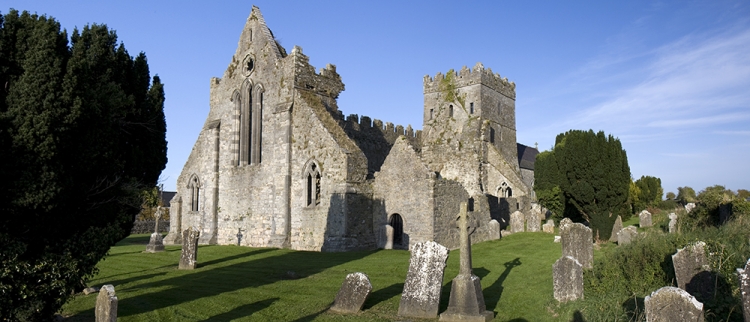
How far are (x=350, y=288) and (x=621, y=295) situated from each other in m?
4.85

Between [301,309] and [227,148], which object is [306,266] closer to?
[301,309]

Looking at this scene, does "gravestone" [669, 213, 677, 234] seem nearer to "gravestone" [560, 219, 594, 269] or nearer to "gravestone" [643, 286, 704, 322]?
"gravestone" [560, 219, 594, 269]

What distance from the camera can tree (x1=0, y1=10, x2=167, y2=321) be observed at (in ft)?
25.5

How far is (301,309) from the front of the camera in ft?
33.3

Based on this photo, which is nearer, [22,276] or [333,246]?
[22,276]

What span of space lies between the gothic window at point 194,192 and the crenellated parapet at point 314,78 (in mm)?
8289

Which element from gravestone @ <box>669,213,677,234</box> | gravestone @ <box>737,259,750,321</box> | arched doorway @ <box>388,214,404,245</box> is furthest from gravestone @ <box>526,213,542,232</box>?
gravestone @ <box>737,259,750,321</box>

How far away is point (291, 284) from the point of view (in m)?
12.5

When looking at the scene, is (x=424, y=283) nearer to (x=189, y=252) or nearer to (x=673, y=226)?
(x=189, y=252)

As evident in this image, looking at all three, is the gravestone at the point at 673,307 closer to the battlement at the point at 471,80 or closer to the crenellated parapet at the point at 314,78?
the crenellated parapet at the point at 314,78

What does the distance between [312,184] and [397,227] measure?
3.72 metres

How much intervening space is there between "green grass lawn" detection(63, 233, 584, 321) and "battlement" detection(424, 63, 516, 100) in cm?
2308

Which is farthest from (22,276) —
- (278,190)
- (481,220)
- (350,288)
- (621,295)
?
(481,220)

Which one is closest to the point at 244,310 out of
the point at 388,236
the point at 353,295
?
the point at 353,295
